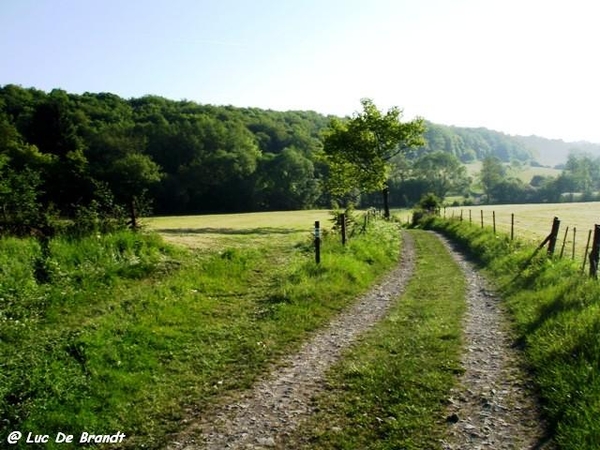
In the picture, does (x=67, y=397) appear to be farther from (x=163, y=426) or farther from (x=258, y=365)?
(x=258, y=365)

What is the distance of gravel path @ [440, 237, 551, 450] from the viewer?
5.66 m

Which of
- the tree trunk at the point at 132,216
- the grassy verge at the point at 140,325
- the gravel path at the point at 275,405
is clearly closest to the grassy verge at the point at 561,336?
the gravel path at the point at 275,405

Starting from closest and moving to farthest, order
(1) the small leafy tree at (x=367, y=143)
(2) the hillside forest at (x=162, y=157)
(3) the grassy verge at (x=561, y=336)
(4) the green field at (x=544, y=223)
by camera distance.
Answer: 1. (3) the grassy verge at (x=561, y=336)
2. (4) the green field at (x=544, y=223)
3. (1) the small leafy tree at (x=367, y=143)
4. (2) the hillside forest at (x=162, y=157)

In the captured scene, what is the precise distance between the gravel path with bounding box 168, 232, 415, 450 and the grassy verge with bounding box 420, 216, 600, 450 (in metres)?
3.44

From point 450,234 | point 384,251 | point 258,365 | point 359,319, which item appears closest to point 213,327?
point 258,365

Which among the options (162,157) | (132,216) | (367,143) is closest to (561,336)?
(132,216)

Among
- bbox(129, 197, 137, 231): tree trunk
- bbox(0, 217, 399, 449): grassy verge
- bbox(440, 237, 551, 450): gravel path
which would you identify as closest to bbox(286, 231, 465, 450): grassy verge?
bbox(440, 237, 551, 450): gravel path

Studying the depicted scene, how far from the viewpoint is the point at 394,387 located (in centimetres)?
717

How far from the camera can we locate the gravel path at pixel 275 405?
5797 mm

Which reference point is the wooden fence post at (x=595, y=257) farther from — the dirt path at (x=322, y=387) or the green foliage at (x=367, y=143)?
the green foliage at (x=367, y=143)

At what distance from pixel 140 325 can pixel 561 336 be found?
28.0 ft

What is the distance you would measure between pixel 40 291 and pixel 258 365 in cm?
647

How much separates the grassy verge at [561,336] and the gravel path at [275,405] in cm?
344

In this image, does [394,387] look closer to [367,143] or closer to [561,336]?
[561,336]
